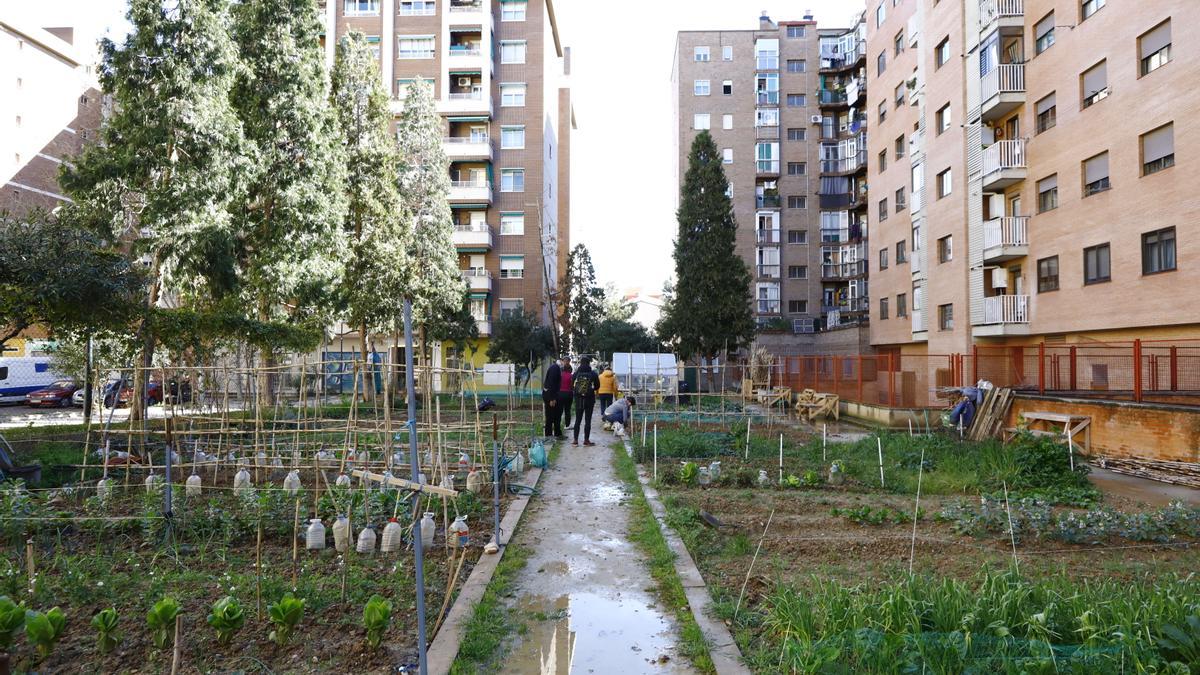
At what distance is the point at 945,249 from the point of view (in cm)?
Answer: 2773

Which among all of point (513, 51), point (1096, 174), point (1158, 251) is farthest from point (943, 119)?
point (513, 51)

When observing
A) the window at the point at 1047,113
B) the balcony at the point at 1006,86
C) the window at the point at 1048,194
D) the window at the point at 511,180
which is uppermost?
the window at the point at 511,180

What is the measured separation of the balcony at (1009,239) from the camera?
23.1m

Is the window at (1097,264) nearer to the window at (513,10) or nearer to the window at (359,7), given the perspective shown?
the window at (513,10)

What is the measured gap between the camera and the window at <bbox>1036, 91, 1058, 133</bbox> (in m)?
22.0

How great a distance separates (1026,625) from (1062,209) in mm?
21248

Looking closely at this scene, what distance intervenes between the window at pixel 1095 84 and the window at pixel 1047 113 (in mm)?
1375

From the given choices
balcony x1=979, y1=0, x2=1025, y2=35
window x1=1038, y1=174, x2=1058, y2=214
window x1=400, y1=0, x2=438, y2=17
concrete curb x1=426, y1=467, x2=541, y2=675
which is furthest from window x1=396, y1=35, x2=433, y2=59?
concrete curb x1=426, y1=467, x2=541, y2=675

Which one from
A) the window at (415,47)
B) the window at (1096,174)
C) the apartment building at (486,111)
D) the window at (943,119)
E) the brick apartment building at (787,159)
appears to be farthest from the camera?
the brick apartment building at (787,159)

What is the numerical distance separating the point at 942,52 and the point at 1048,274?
1073 cm

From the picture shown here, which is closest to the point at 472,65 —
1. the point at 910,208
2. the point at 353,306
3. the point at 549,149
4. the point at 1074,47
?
the point at 549,149

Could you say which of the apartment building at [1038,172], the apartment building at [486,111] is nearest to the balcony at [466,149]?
the apartment building at [486,111]

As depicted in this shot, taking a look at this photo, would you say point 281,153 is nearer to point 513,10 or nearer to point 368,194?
point 368,194

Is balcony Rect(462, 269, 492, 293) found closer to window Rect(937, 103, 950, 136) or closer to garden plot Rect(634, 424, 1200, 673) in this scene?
window Rect(937, 103, 950, 136)
